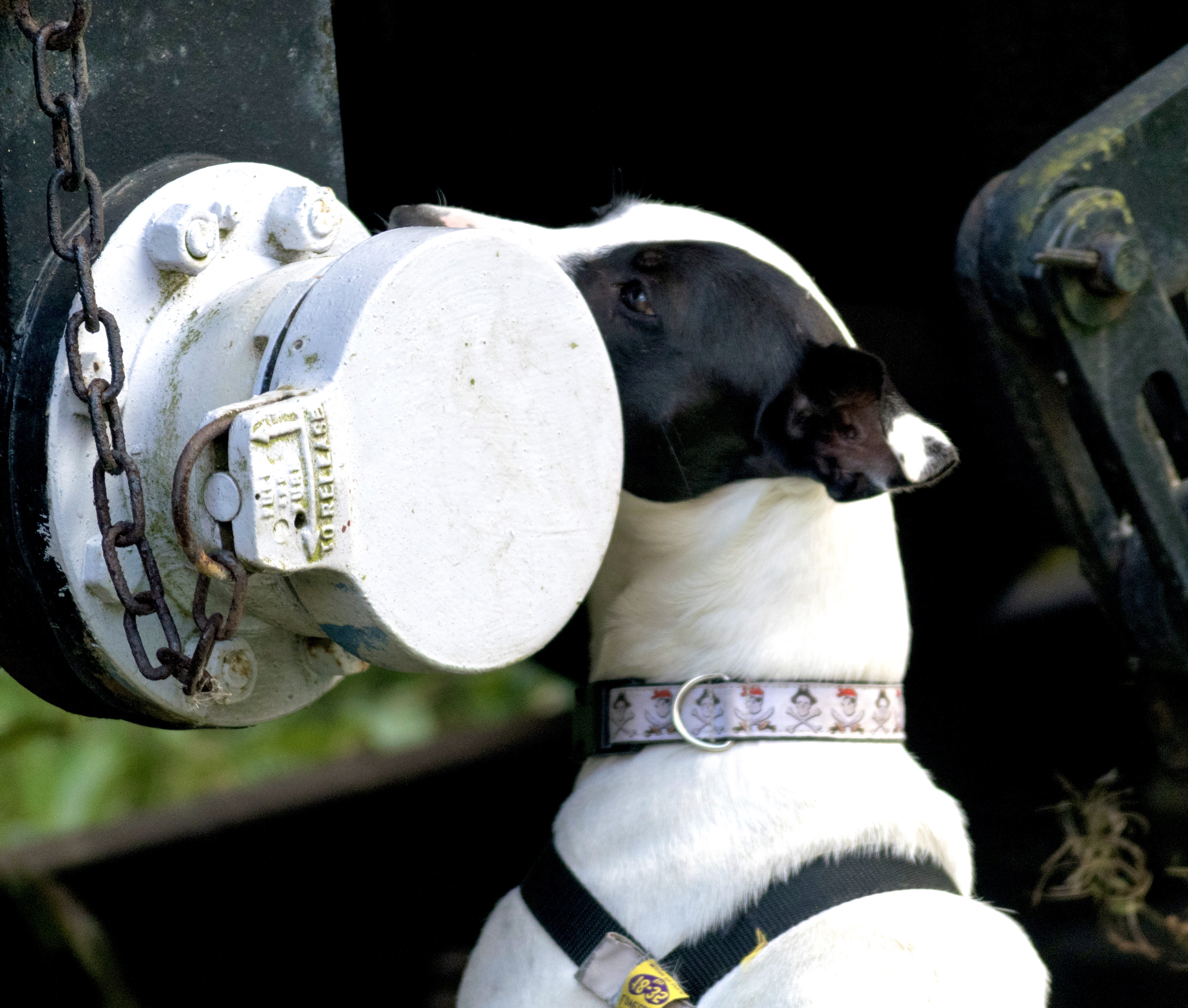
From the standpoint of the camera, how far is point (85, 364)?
1057mm

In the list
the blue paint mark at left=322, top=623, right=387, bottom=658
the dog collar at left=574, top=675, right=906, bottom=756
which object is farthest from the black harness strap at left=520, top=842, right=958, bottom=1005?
the blue paint mark at left=322, top=623, right=387, bottom=658

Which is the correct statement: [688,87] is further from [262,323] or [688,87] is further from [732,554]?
[262,323]

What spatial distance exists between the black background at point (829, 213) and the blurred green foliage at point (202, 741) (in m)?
0.36

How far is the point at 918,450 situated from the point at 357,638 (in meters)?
0.69

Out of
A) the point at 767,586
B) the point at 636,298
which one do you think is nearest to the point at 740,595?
the point at 767,586

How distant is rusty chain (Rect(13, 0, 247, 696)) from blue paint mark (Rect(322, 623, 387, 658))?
93 mm

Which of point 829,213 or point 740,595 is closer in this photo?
point 740,595

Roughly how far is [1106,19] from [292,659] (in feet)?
5.29

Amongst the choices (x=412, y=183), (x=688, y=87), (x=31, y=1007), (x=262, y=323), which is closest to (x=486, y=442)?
(x=262, y=323)

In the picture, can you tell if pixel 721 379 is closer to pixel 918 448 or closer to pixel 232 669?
pixel 918 448

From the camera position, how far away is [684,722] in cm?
147

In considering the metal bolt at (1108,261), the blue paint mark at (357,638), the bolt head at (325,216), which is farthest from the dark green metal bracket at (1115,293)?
the blue paint mark at (357,638)

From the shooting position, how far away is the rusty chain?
946 millimetres

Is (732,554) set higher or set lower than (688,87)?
lower
